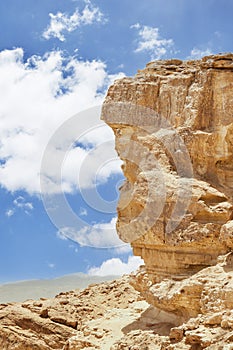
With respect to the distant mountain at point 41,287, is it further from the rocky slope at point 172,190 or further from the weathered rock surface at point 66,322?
the rocky slope at point 172,190

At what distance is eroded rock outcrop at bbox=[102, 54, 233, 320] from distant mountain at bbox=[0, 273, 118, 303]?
68.5 m

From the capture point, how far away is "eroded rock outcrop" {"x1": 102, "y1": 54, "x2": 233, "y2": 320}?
16766mm

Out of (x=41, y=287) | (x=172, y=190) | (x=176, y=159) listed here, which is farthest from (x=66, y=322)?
(x=41, y=287)

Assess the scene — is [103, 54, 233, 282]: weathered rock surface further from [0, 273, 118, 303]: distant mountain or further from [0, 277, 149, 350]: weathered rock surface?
[0, 273, 118, 303]: distant mountain

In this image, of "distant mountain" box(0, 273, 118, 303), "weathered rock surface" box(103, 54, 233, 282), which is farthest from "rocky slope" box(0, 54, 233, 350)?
"distant mountain" box(0, 273, 118, 303)

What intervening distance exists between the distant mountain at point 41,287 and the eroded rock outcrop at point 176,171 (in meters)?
68.5

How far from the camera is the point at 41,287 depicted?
9344 centimetres

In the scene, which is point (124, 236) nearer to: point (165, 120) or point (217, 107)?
point (165, 120)

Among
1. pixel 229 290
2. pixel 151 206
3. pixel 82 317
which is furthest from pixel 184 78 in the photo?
pixel 82 317

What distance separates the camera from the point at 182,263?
57.0 feet

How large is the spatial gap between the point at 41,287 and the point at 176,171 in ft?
264

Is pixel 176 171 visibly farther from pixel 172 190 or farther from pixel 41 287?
pixel 41 287

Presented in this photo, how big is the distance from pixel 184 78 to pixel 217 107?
1916mm

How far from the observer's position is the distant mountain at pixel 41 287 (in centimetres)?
8669
